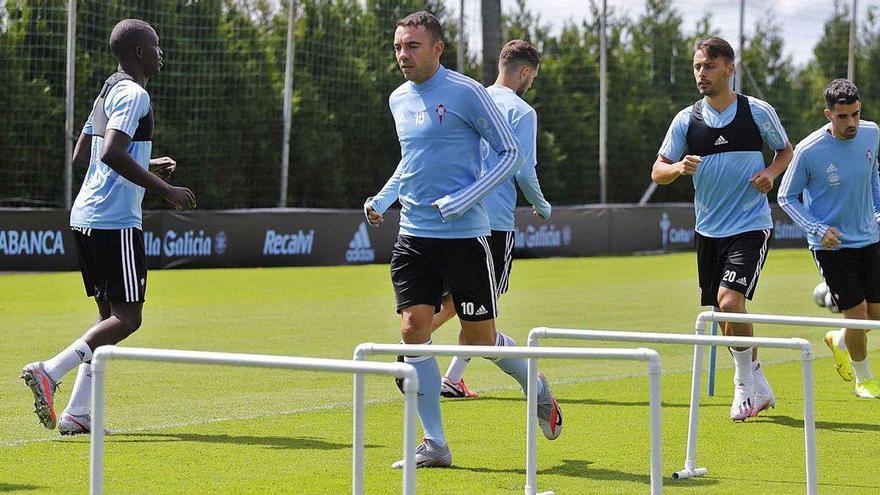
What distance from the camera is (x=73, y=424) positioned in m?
7.60

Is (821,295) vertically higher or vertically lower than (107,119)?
lower

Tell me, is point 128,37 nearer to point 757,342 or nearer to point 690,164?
point 690,164

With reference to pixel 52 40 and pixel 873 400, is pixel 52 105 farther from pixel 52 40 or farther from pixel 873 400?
pixel 873 400

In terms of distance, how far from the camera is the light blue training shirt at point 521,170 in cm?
911

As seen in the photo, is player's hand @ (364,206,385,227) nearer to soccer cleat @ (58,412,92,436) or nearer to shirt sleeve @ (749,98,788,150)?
soccer cleat @ (58,412,92,436)

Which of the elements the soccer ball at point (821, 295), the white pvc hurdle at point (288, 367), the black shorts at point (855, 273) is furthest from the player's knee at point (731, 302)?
the soccer ball at point (821, 295)

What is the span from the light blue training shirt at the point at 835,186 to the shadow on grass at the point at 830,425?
150 cm

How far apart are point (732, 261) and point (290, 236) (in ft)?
51.7

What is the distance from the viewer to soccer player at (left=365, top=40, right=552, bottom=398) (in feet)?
30.0

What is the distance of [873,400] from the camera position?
938 centimetres

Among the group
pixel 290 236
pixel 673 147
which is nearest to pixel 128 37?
pixel 673 147

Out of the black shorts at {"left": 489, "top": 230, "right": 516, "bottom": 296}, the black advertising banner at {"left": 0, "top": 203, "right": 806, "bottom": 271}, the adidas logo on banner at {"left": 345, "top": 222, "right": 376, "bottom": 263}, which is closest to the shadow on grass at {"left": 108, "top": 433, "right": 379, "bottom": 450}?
the black shorts at {"left": 489, "top": 230, "right": 516, "bottom": 296}

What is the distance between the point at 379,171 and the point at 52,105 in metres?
7.91

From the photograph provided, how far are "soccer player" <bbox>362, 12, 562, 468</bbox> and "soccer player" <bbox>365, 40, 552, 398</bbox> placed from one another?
6.35 feet
